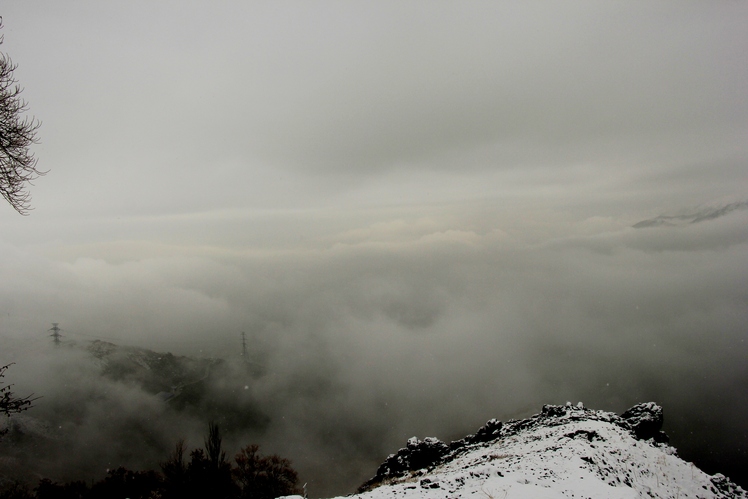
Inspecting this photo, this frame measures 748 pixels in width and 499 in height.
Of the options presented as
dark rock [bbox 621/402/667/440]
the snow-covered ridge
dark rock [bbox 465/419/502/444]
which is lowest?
dark rock [bbox 465/419/502/444]

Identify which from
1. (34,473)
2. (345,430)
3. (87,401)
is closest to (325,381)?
(345,430)

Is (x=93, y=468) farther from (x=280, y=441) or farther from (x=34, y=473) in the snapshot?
(x=280, y=441)

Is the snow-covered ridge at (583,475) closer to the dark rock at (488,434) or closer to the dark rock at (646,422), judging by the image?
the dark rock at (646,422)

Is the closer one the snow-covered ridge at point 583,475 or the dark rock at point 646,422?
the snow-covered ridge at point 583,475

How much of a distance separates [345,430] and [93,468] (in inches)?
3268

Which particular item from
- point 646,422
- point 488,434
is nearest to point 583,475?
point 646,422

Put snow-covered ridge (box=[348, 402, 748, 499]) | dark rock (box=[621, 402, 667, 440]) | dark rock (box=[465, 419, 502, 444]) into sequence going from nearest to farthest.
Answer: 1. snow-covered ridge (box=[348, 402, 748, 499])
2. dark rock (box=[621, 402, 667, 440])
3. dark rock (box=[465, 419, 502, 444])

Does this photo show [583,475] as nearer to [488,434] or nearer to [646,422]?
[646,422]

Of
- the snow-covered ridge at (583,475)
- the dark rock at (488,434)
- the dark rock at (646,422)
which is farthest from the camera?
the dark rock at (488,434)

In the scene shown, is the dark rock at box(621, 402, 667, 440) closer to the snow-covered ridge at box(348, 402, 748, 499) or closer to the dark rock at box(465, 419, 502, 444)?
the snow-covered ridge at box(348, 402, 748, 499)

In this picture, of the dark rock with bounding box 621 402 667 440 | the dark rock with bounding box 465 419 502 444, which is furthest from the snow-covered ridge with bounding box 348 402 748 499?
the dark rock with bounding box 465 419 502 444

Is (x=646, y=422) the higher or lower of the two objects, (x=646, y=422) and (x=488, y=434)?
the higher

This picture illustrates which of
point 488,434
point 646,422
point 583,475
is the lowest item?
point 488,434

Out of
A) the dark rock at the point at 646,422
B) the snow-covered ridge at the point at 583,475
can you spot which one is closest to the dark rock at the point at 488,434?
the snow-covered ridge at the point at 583,475
